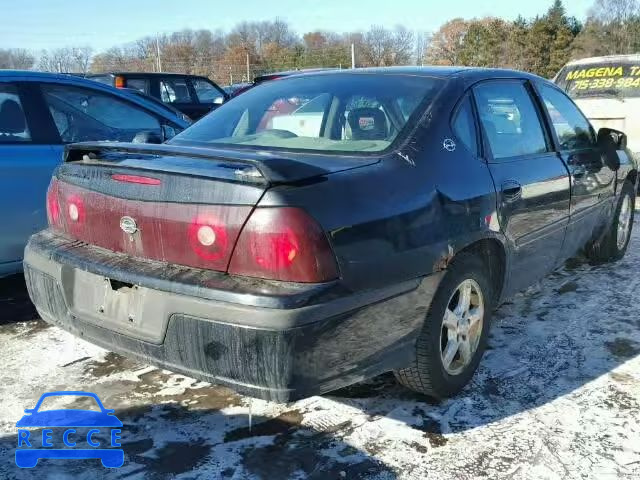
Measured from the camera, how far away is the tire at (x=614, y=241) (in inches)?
192

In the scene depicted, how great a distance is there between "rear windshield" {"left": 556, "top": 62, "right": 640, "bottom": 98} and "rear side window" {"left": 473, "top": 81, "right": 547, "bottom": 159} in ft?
17.4

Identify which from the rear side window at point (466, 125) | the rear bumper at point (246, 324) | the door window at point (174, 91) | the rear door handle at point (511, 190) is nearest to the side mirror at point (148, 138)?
the rear bumper at point (246, 324)

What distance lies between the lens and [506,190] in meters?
3.01

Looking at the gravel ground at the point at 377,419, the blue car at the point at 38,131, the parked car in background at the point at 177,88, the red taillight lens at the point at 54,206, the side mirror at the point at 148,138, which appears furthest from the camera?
the parked car in background at the point at 177,88

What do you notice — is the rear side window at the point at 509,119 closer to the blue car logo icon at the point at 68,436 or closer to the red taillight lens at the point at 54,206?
the red taillight lens at the point at 54,206

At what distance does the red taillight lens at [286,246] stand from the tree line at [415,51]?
2958cm

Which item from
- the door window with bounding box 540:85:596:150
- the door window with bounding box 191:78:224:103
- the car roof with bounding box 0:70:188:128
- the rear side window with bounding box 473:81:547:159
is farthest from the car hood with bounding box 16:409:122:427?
the door window with bounding box 191:78:224:103

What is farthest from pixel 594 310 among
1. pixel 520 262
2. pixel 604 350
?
pixel 520 262

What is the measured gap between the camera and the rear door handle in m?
3.00

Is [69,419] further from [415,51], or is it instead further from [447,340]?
[415,51]

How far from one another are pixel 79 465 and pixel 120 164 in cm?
118

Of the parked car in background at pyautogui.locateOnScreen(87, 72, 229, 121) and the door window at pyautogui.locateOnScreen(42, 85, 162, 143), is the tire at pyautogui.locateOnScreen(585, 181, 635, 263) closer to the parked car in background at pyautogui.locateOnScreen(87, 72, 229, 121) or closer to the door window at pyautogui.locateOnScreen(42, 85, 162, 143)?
the door window at pyautogui.locateOnScreen(42, 85, 162, 143)

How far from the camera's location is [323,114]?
10.3 ft

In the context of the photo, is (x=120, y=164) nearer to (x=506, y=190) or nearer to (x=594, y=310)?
(x=506, y=190)
